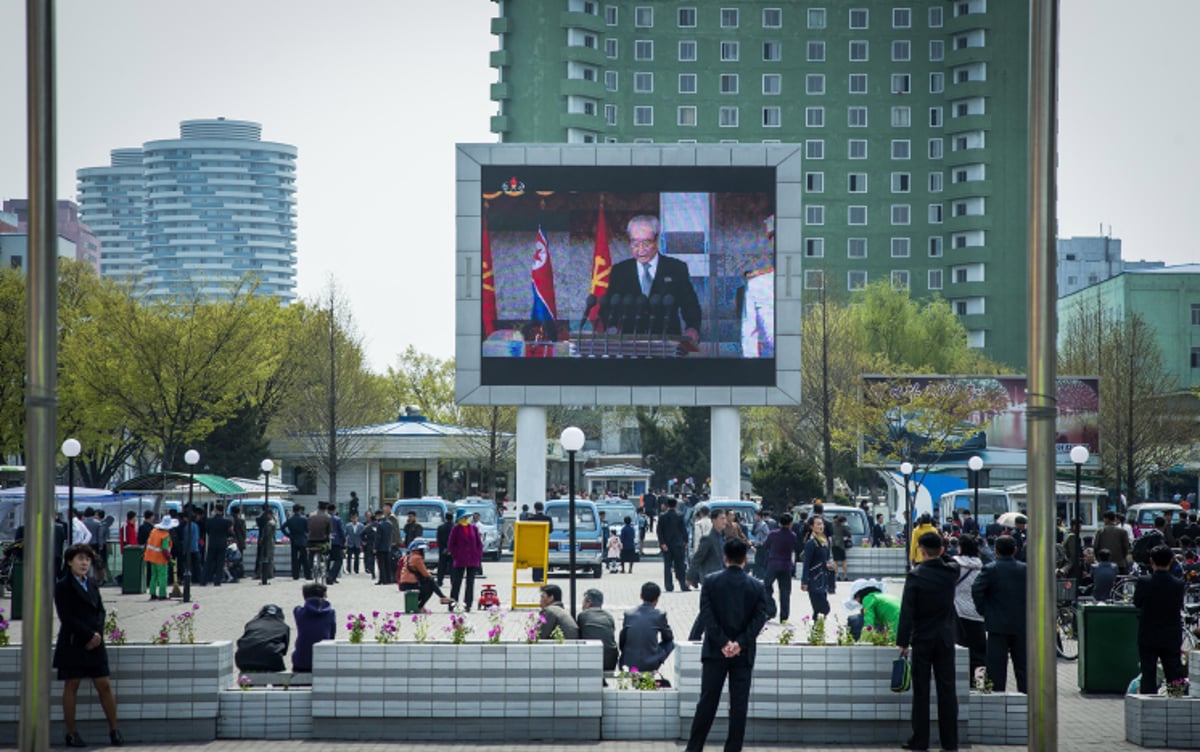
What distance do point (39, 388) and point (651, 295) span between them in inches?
1284

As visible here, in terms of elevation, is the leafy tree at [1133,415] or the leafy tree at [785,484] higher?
the leafy tree at [1133,415]

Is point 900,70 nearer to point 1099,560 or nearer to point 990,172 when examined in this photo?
point 990,172

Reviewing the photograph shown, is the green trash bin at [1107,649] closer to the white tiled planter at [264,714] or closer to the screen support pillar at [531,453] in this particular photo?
the white tiled planter at [264,714]

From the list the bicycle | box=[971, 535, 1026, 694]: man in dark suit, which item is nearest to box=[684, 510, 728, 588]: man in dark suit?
box=[971, 535, 1026, 694]: man in dark suit

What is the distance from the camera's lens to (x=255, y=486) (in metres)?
39.3

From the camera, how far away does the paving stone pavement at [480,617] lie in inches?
452

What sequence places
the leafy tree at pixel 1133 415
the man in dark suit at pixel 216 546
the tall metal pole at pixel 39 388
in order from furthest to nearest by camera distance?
the leafy tree at pixel 1133 415 → the man in dark suit at pixel 216 546 → the tall metal pole at pixel 39 388

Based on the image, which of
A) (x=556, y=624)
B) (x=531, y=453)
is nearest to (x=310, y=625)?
(x=556, y=624)

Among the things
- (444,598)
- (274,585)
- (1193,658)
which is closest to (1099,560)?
(1193,658)

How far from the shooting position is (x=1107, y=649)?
1467cm

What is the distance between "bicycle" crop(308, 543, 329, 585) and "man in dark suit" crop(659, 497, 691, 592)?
734 centimetres

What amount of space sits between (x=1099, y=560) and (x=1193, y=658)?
6824 millimetres

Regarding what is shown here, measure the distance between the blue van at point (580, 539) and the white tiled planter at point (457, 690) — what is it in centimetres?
1944

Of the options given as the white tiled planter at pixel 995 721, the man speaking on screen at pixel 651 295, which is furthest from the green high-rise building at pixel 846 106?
the white tiled planter at pixel 995 721
